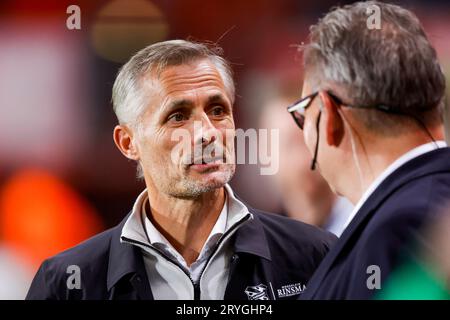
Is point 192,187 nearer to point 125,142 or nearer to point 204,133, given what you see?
point 204,133

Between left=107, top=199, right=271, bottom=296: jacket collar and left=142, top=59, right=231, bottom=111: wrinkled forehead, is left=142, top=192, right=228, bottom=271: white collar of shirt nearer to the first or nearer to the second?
left=107, top=199, right=271, bottom=296: jacket collar

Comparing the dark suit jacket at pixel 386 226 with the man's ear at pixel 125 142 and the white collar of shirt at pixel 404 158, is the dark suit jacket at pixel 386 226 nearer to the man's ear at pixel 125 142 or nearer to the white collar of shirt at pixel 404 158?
the white collar of shirt at pixel 404 158

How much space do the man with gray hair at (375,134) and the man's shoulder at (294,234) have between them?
43cm

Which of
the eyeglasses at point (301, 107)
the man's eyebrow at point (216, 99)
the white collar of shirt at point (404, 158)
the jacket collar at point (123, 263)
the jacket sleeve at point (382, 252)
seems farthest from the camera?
the man's eyebrow at point (216, 99)

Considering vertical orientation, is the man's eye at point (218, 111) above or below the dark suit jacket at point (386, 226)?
above

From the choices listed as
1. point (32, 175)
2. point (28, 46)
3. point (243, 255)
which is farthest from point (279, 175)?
point (28, 46)

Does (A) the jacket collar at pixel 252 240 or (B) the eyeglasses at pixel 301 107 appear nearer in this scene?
(B) the eyeglasses at pixel 301 107

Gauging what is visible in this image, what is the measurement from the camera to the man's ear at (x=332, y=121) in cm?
149

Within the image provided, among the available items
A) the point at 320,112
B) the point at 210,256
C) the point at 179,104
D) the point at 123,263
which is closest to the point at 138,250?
the point at 123,263

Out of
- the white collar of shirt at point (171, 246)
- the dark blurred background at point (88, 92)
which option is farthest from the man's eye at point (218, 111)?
the white collar of shirt at point (171, 246)

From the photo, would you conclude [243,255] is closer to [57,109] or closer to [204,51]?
[204,51]
